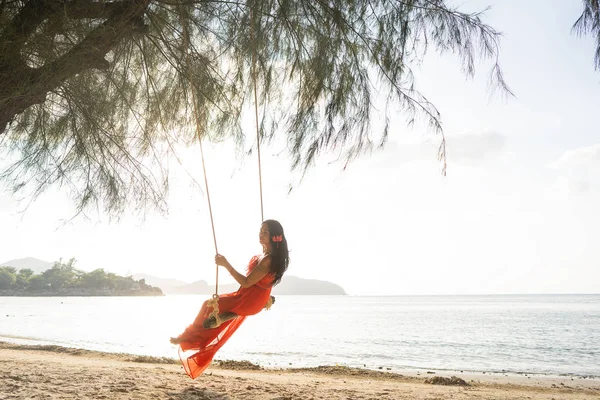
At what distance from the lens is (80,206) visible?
17.4ft

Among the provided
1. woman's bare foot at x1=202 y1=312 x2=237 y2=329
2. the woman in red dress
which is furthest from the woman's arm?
woman's bare foot at x1=202 y1=312 x2=237 y2=329

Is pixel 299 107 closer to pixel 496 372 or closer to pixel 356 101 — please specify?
pixel 356 101

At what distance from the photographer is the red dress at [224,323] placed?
4324 millimetres

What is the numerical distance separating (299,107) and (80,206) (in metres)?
2.30

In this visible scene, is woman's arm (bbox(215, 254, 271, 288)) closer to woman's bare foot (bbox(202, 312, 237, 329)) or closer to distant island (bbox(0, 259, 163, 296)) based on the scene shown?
woman's bare foot (bbox(202, 312, 237, 329))

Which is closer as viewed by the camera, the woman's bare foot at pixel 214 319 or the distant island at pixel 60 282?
the woman's bare foot at pixel 214 319

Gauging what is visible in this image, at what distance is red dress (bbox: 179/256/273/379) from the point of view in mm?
4324

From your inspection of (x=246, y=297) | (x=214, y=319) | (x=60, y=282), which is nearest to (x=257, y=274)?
(x=246, y=297)

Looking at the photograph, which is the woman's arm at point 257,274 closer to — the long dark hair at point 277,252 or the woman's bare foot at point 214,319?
the long dark hair at point 277,252

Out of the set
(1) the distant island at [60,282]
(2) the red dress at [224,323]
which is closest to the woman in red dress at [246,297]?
(2) the red dress at [224,323]

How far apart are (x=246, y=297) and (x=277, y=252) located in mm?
412

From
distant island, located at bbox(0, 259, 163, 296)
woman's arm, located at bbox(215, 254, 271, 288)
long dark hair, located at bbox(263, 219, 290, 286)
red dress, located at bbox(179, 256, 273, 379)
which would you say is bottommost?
red dress, located at bbox(179, 256, 273, 379)

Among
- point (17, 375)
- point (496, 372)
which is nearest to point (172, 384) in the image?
point (17, 375)

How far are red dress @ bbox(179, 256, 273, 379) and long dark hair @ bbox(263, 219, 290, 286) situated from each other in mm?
68
